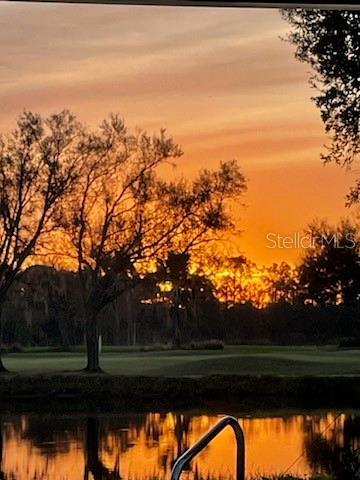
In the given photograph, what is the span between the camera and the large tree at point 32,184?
298cm

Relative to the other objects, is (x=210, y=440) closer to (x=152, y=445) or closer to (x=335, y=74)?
(x=152, y=445)

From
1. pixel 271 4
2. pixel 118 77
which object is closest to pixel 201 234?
pixel 118 77

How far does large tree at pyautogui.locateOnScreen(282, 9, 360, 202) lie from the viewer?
3059 mm

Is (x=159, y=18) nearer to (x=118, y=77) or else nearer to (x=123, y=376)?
(x=118, y=77)

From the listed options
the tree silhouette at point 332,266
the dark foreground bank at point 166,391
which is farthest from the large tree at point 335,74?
the dark foreground bank at point 166,391

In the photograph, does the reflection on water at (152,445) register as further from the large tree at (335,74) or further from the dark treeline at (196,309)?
the large tree at (335,74)

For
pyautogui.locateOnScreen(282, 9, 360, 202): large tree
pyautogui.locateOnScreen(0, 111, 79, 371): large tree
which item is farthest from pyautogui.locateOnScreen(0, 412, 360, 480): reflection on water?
pyautogui.locateOnScreen(282, 9, 360, 202): large tree

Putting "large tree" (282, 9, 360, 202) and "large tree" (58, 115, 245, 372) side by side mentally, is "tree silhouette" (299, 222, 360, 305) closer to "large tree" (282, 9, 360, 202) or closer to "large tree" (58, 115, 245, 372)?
"large tree" (282, 9, 360, 202)

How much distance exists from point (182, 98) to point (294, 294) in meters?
0.71

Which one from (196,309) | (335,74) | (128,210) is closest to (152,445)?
(196,309)

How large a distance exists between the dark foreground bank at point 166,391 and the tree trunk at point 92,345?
0.09 ft

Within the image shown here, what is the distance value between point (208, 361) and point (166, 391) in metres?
0.16

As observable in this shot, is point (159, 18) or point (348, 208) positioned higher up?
point (159, 18)

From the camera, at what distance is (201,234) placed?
3072 millimetres
